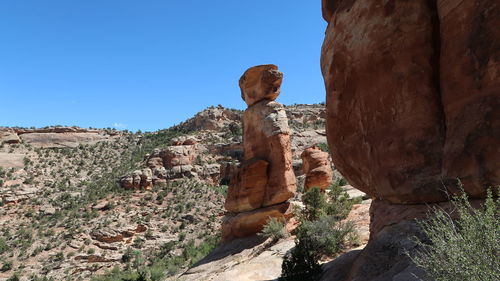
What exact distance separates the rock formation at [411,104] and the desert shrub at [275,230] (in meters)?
6.22

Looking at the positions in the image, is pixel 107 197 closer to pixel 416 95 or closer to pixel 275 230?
pixel 275 230

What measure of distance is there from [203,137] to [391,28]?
53223 millimetres

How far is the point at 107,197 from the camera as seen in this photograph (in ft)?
129

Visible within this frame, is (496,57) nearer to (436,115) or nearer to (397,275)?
(436,115)

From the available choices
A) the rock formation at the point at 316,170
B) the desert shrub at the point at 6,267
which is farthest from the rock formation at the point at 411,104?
the desert shrub at the point at 6,267

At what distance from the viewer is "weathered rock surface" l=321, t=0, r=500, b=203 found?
189 inches

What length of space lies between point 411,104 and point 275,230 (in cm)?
896

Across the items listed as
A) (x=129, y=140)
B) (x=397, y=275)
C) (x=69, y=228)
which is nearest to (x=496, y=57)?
(x=397, y=275)

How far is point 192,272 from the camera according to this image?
14.3 meters

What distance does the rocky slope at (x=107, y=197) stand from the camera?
28.5 m

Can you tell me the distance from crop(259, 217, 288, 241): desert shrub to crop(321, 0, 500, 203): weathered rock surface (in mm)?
6437

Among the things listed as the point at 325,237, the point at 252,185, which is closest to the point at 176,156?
the point at 252,185

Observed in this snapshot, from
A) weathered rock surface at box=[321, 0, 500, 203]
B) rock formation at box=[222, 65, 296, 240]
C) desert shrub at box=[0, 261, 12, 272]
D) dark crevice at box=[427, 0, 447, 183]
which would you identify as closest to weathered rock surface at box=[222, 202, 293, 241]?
rock formation at box=[222, 65, 296, 240]

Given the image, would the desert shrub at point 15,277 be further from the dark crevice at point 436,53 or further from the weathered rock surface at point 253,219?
the dark crevice at point 436,53
